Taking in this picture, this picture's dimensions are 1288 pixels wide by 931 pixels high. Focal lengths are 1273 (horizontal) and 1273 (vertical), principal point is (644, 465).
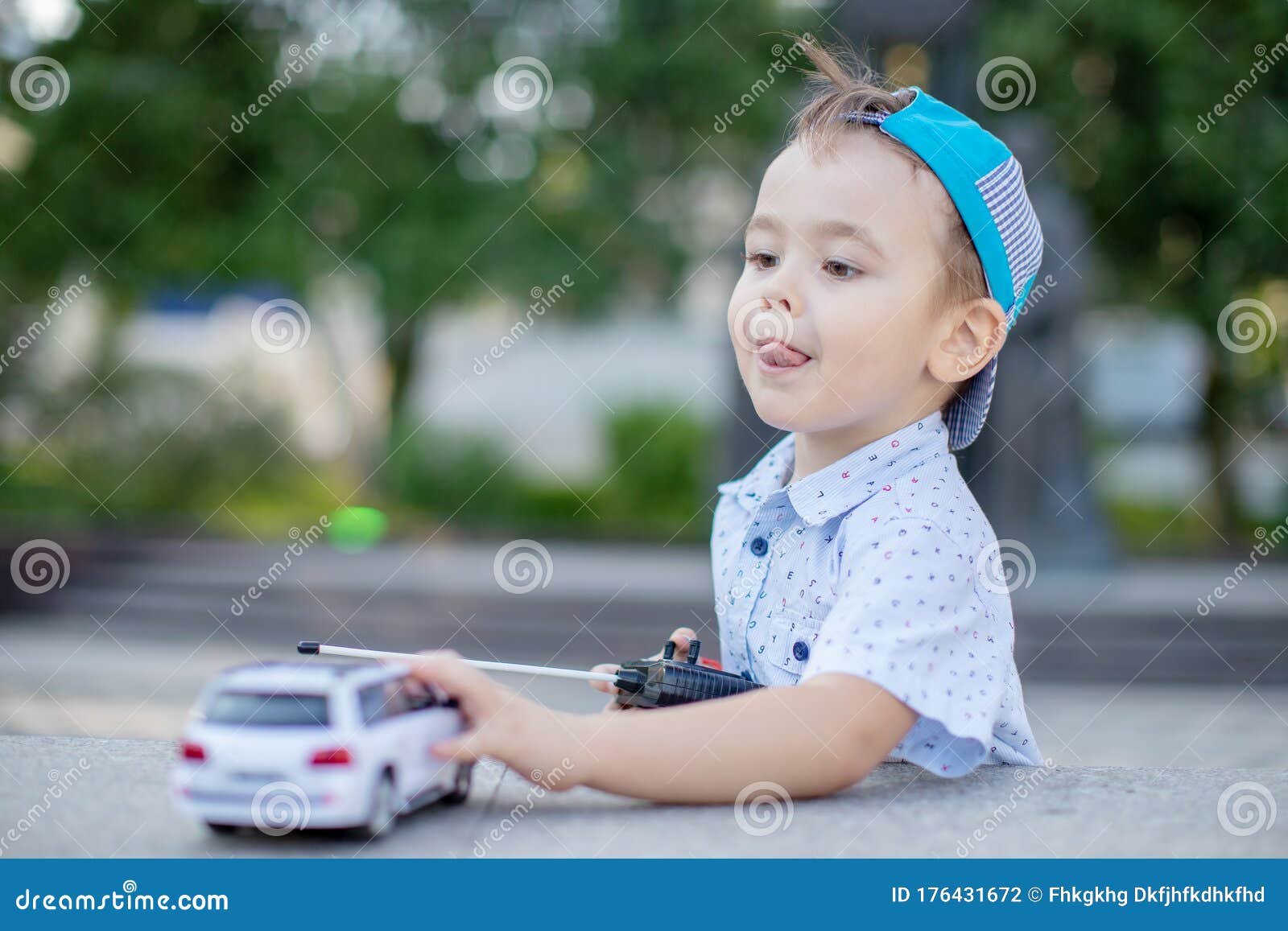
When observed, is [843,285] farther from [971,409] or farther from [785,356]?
[971,409]

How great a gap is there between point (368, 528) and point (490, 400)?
9.24m

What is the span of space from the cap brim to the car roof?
1.10 metres

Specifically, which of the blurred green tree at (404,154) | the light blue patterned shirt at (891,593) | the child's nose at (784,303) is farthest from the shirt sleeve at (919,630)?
the blurred green tree at (404,154)

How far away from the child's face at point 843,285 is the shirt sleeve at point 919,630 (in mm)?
227

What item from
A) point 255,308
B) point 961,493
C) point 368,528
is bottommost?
point 961,493

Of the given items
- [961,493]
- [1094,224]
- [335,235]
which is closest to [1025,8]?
[1094,224]

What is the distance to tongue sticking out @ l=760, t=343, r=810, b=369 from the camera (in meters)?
1.83

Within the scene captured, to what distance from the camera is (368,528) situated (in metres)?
12.6

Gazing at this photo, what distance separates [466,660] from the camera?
62.8 inches

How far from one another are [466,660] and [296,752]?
12.4 inches

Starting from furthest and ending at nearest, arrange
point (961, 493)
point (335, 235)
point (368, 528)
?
point (335, 235), point (368, 528), point (961, 493)

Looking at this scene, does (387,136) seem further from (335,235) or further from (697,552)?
(697,552)

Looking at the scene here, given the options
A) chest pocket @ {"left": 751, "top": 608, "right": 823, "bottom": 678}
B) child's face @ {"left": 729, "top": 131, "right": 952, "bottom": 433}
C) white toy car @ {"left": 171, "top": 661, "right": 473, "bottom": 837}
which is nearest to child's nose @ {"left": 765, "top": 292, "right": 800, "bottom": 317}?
child's face @ {"left": 729, "top": 131, "right": 952, "bottom": 433}

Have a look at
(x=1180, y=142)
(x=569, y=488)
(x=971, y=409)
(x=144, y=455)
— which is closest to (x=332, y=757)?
(x=971, y=409)
